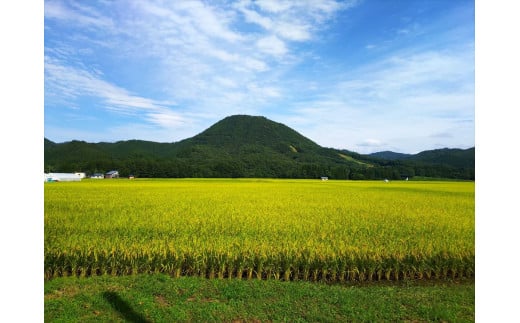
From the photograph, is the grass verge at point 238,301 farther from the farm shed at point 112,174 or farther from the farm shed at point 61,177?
the farm shed at point 112,174

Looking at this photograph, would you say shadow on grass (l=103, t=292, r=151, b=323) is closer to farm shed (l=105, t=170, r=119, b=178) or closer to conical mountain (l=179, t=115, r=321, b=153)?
farm shed (l=105, t=170, r=119, b=178)

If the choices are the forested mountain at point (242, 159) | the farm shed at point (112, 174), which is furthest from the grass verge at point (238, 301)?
the farm shed at point (112, 174)

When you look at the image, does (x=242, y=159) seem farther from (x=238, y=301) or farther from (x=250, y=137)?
(x=238, y=301)

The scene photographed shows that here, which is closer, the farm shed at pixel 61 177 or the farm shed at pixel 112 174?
the farm shed at pixel 61 177

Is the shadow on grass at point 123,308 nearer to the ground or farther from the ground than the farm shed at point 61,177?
nearer to the ground

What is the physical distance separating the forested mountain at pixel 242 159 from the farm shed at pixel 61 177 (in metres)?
0.59

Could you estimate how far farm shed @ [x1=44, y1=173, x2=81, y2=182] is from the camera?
24062 millimetres

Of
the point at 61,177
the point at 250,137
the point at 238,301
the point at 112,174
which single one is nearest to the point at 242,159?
the point at 112,174

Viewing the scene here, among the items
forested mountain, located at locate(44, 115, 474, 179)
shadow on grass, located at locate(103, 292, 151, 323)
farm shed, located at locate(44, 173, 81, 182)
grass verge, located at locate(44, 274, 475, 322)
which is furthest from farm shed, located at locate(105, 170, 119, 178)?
shadow on grass, located at locate(103, 292, 151, 323)

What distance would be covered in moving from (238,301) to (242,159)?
146 ft

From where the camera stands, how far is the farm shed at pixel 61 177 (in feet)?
78.9
